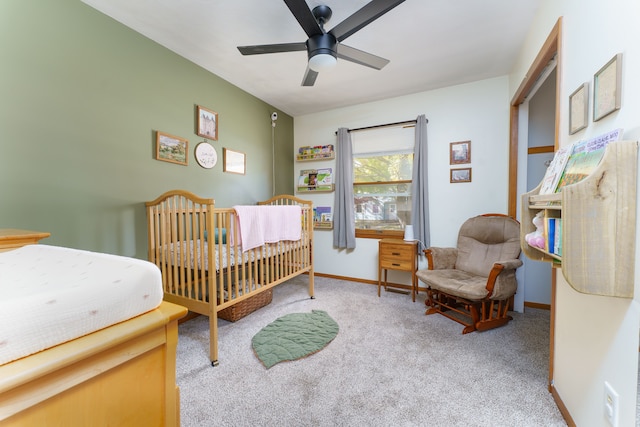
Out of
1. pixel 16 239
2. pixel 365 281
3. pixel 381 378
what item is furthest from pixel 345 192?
pixel 16 239

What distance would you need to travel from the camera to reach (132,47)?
1993 millimetres

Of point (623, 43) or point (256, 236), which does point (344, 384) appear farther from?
point (623, 43)

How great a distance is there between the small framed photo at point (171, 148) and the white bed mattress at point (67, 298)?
1.62 m

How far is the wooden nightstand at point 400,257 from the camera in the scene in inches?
111

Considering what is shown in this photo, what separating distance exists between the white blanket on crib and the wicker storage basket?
636 mm

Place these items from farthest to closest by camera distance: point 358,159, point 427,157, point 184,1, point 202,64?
point 358,159 < point 427,157 < point 202,64 < point 184,1

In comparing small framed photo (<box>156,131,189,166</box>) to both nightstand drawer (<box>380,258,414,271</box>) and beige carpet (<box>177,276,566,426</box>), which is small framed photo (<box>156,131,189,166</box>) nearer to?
beige carpet (<box>177,276,566,426</box>)

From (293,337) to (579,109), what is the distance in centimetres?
222

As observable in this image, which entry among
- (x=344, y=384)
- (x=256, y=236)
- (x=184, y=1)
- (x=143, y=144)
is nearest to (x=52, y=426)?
(x=344, y=384)

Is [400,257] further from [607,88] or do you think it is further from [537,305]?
[607,88]

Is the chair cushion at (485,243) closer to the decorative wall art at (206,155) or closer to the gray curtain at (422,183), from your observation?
the gray curtain at (422,183)

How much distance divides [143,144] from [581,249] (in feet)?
9.06

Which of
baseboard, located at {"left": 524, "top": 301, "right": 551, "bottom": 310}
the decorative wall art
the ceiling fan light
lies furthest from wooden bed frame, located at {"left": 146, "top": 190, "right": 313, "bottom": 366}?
baseboard, located at {"left": 524, "top": 301, "right": 551, "bottom": 310}

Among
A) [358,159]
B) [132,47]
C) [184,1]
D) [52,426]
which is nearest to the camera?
[52,426]
